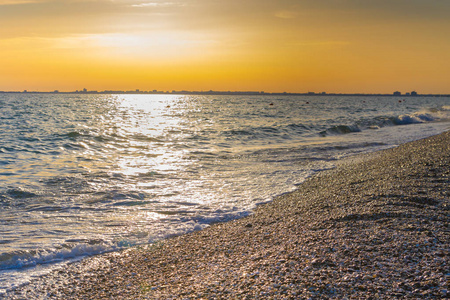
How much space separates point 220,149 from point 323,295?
50.9 feet

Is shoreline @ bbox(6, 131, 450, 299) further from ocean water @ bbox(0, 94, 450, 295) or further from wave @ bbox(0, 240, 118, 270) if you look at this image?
ocean water @ bbox(0, 94, 450, 295)

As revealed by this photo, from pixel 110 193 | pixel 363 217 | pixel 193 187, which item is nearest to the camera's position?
pixel 363 217

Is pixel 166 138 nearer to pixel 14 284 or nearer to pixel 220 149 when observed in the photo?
pixel 220 149

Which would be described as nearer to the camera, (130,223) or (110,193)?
(130,223)

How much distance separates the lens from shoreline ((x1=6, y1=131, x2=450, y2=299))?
3490mm

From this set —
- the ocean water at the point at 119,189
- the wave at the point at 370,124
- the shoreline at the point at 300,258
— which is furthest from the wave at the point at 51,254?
the wave at the point at 370,124

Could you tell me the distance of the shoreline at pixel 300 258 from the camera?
3.49m

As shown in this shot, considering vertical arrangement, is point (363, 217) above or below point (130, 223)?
above

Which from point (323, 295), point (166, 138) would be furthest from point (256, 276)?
point (166, 138)

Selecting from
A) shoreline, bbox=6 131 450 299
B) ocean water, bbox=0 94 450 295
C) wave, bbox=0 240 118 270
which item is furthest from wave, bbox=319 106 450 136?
wave, bbox=0 240 118 270

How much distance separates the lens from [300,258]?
166 inches

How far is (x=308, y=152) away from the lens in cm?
1702

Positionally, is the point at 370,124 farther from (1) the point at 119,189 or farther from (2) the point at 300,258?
(2) the point at 300,258

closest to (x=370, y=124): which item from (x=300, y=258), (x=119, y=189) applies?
(x=119, y=189)
